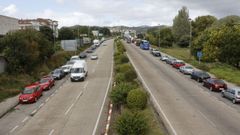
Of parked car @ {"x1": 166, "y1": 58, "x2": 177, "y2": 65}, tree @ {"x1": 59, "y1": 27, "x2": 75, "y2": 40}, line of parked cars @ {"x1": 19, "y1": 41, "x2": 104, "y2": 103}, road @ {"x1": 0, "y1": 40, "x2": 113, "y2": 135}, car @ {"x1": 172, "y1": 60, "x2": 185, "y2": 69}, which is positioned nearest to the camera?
road @ {"x1": 0, "y1": 40, "x2": 113, "y2": 135}

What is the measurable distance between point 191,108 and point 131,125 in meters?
12.5

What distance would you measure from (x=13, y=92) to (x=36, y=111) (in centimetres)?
946

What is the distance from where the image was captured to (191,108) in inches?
1104

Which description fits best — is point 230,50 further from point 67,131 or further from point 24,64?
point 67,131

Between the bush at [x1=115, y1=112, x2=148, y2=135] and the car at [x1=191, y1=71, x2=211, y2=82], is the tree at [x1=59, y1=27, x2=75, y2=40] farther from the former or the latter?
the bush at [x1=115, y1=112, x2=148, y2=135]

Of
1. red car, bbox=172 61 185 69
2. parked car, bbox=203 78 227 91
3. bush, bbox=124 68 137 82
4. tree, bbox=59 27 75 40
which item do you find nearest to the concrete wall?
bush, bbox=124 68 137 82

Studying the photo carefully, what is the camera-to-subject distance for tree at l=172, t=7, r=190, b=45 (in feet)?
457

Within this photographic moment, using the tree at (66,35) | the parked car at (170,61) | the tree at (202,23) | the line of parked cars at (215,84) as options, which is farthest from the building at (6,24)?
the tree at (202,23)

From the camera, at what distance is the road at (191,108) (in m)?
21.5

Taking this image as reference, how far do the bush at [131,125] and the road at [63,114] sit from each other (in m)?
4.92

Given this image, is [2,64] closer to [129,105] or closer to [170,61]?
[129,105]

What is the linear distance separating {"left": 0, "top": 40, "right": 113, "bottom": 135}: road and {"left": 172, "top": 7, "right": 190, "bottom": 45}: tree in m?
102

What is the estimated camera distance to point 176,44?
137875 mm

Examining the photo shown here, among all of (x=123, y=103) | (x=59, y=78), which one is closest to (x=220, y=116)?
(x=123, y=103)
